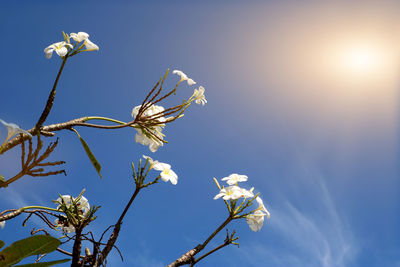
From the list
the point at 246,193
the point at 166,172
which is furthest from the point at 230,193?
the point at 166,172

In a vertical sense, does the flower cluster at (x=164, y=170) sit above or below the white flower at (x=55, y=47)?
below

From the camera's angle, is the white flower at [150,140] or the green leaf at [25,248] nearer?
the green leaf at [25,248]

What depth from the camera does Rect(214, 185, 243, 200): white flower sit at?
2.20m

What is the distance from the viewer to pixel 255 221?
7.70 ft

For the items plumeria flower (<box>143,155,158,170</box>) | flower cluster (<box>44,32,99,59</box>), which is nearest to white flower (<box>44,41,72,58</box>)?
flower cluster (<box>44,32,99,59</box>)

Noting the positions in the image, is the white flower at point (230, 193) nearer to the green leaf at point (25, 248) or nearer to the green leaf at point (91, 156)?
the green leaf at point (91, 156)

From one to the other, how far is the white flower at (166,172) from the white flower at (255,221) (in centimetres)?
55

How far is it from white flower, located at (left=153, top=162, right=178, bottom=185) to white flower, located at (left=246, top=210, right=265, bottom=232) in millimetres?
554

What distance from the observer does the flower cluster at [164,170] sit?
2114 millimetres

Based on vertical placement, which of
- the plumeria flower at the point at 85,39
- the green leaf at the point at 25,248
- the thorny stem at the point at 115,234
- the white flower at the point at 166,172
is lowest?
the green leaf at the point at 25,248

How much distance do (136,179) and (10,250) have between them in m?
0.70

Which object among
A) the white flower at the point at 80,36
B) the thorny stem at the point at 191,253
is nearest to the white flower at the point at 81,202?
the thorny stem at the point at 191,253

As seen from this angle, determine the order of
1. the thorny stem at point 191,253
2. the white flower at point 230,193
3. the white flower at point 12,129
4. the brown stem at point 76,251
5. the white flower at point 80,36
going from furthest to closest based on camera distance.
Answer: the white flower at point 230,193, the white flower at point 80,36, the thorny stem at point 191,253, the brown stem at point 76,251, the white flower at point 12,129

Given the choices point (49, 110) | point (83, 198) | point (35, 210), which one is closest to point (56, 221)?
point (83, 198)
